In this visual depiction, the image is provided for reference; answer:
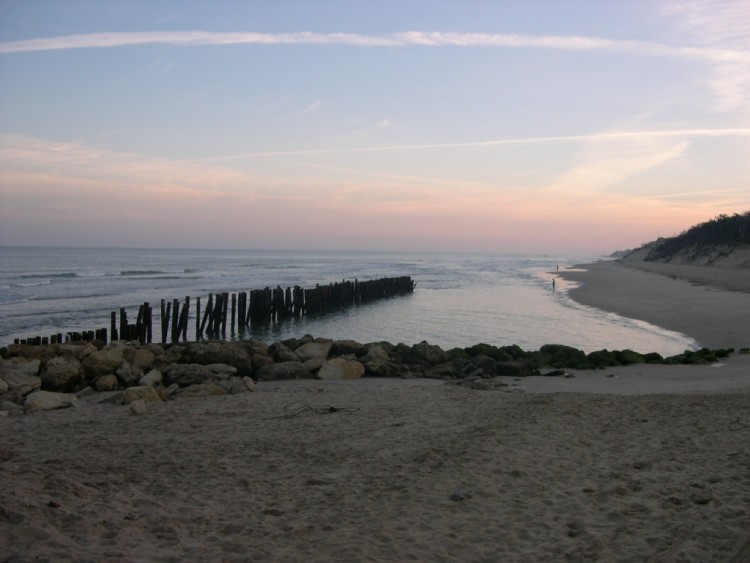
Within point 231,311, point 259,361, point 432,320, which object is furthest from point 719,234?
point 259,361

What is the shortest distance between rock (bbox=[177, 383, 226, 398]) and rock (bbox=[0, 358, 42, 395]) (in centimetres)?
271

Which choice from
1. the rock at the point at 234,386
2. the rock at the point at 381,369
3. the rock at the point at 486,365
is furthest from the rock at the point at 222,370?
the rock at the point at 486,365

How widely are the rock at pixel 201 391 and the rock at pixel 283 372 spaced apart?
2.25 meters

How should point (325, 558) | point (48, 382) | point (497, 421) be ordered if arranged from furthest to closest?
point (48, 382) → point (497, 421) → point (325, 558)

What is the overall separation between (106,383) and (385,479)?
23.1ft

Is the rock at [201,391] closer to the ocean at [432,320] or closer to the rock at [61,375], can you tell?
the rock at [61,375]

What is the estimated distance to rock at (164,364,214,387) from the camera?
11.0 m

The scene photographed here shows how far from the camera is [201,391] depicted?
994 cm

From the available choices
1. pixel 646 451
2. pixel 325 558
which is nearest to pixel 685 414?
pixel 646 451

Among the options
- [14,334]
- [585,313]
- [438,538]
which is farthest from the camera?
[585,313]

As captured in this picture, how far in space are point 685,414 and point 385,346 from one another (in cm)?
762

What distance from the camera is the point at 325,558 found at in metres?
4.20

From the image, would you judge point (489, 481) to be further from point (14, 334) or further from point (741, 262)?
point (741, 262)

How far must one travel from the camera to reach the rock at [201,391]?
9.85m
